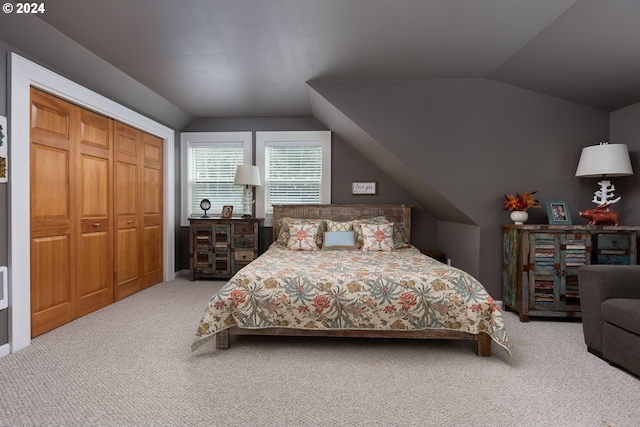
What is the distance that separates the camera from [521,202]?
11.0 ft

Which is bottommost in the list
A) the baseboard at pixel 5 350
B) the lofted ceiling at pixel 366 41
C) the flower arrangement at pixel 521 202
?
the baseboard at pixel 5 350

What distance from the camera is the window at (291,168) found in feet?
16.1

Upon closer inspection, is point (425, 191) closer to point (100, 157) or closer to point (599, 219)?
point (599, 219)

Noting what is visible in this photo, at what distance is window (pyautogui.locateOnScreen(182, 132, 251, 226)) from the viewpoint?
5055 millimetres

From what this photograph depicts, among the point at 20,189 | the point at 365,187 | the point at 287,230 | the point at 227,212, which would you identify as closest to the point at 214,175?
the point at 227,212

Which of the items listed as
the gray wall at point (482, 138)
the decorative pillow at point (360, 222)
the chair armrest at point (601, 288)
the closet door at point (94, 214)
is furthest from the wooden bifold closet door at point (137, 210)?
the chair armrest at point (601, 288)

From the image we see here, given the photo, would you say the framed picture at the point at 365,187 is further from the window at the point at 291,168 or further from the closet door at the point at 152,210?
the closet door at the point at 152,210

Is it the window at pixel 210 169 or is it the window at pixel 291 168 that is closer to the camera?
the window at pixel 291 168

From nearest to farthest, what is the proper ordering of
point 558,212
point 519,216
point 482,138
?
point 519,216, point 558,212, point 482,138

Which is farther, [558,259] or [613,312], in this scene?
[558,259]

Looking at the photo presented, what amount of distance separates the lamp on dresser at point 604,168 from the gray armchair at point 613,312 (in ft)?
3.24

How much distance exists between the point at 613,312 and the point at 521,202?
1.37 m

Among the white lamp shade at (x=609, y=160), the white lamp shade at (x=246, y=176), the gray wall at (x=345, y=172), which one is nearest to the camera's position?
the white lamp shade at (x=609, y=160)

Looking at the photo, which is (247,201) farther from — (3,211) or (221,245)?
(3,211)
